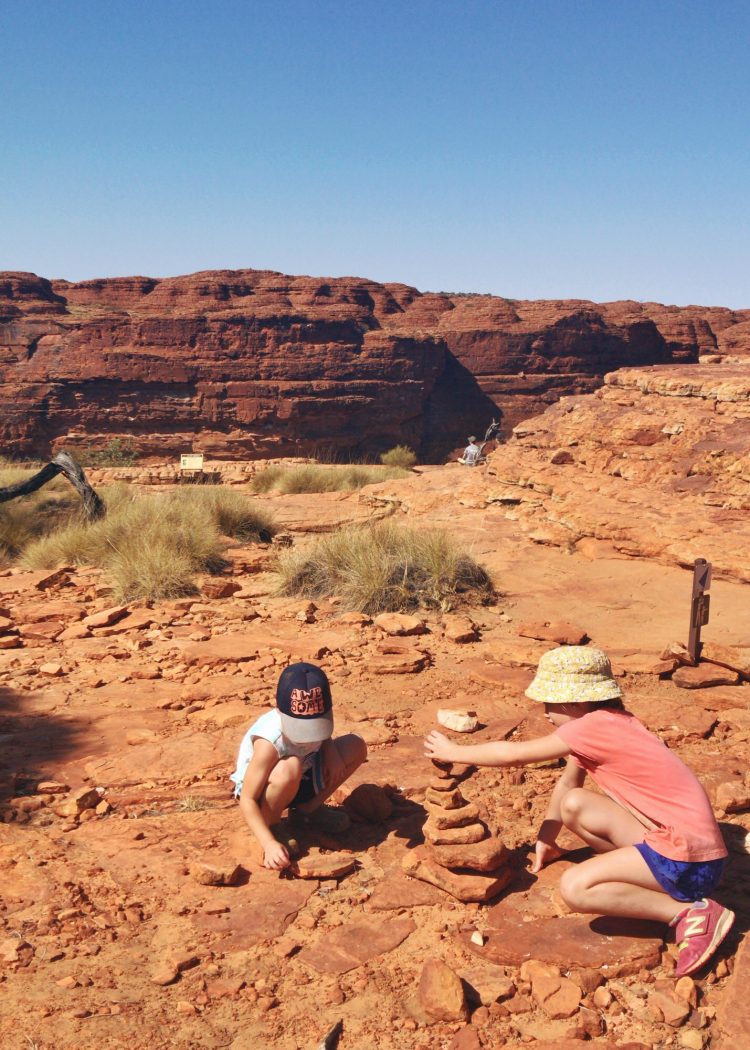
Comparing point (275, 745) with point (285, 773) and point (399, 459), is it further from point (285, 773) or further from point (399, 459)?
point (399, 459)

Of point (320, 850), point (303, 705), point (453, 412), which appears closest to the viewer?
point (303, 705)

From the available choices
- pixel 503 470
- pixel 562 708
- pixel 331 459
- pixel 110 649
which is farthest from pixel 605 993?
pixel 331 459

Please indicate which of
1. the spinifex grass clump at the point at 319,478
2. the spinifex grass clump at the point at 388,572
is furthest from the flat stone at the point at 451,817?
the spinifex grass clump at the point at 319,478

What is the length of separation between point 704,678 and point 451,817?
285 cm

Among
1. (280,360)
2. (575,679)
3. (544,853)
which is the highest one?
(280,360)

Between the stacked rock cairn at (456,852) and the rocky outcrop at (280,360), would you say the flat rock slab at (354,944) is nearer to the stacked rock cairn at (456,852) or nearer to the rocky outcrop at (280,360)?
the stacked rock cairn at (456,852)

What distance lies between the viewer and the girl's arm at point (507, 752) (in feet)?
9.54

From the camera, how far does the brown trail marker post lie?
5.61 meters

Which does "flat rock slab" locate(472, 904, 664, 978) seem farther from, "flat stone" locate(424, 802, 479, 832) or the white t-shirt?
the white t-shirt

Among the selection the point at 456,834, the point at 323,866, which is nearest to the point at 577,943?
the point at 456,834

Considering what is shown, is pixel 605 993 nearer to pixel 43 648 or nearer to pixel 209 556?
pixel 43 648

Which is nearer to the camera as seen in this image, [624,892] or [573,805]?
[624,892]

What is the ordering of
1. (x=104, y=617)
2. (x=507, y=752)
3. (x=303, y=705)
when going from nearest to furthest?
1. (x=507, y=752)
2. (x=303, y=705)
3. (x=104, y=617)

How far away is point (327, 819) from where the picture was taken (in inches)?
141
